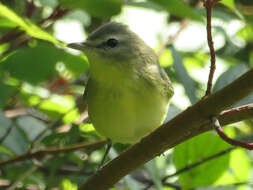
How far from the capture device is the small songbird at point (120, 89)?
2256mm

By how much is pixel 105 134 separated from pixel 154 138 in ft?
2.95

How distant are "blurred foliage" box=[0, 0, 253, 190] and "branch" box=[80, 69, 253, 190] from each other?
1.40 ft

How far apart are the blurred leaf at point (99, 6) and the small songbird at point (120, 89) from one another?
26cm

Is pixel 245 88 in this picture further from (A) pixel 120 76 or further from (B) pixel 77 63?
(A) pixel 120 76

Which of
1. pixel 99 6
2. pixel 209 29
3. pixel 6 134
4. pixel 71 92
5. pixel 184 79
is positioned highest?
pixel 209 29

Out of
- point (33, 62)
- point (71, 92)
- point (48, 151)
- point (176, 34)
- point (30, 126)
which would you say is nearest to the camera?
point (33, 62)

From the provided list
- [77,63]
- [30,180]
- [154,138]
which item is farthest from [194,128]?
[30,180]

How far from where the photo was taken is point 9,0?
2668 mm

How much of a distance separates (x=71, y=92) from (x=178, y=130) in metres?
1.78

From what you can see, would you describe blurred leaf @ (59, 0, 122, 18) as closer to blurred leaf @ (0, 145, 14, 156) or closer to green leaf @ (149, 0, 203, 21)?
green leaf @ (149, 0, 203, 21)

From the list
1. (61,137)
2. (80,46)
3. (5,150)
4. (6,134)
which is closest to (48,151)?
(61,137)

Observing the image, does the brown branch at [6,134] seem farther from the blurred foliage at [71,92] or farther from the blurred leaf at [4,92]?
the blurred leaf at [4,92]

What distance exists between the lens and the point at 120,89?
2281 mm

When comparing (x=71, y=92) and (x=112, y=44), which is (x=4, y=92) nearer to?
(x=112, y=44)
